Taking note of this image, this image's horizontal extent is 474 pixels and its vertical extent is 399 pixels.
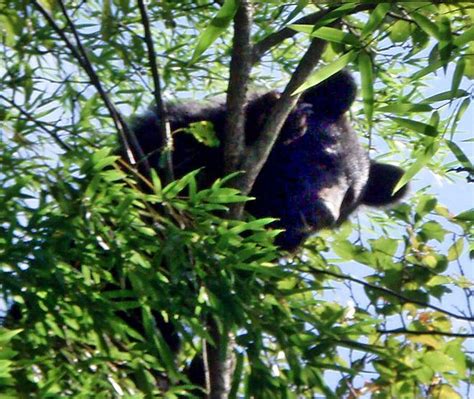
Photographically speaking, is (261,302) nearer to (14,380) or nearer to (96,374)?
(96,374)

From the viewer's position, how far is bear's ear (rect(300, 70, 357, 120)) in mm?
3146

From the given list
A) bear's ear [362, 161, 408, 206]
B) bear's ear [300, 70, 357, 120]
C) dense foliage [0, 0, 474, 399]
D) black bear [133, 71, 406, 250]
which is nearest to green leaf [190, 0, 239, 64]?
dense foliage [0, 0, 474, 399]

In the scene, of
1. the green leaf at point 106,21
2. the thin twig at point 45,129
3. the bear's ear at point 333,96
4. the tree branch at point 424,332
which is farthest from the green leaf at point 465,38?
the bear's ear at point 333,96

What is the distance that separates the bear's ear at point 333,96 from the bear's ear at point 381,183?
1.05 feet

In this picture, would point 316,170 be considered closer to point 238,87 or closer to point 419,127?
point 238,87

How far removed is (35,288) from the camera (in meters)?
1.89

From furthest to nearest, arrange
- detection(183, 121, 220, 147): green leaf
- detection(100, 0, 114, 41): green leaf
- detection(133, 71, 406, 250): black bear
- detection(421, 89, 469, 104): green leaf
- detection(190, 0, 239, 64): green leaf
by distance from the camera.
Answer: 1. detection(133, 71, 406, 250): black bear
2. detection(100, 0, 114, 41): green leaf
3. detection(183, 121, 220, 147): green leaf
4. detection(421, 89, 469, 104): green leaf
5. detection(190, 0, 239, 64): green leaf

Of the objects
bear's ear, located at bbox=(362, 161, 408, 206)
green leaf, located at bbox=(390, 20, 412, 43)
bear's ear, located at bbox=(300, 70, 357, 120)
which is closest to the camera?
green leaf, located at bbox=(390, 20, 412, 43)

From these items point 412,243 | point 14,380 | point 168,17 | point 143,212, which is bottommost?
point 412,243

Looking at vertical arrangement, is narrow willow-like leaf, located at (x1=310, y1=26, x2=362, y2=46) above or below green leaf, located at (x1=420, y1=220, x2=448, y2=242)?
above

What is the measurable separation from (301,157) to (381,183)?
0.44 metres

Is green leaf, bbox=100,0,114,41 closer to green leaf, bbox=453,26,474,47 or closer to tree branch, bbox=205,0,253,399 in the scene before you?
tree branch, bbox=205,0,253,399

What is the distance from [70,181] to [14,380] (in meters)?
0.42

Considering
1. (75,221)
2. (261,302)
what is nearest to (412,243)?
(261,302)
